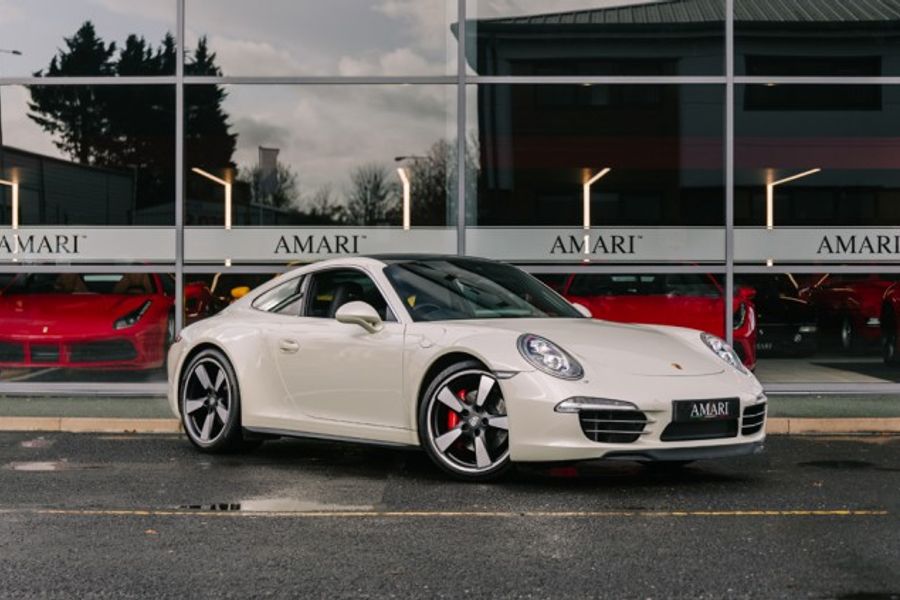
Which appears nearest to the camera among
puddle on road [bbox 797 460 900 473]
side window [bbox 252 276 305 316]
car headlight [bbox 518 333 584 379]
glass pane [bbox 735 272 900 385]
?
car headlight [bbox 518 333 584 379]

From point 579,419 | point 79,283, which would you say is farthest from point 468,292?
point 79,283

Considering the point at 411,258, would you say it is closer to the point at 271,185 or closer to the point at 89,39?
the point at 271,185

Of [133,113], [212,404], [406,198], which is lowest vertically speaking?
[212,404]

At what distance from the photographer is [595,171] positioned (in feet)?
42.9

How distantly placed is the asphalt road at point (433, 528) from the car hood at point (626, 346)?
2.24ft

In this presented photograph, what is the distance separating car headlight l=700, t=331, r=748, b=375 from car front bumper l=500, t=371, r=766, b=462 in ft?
2.16

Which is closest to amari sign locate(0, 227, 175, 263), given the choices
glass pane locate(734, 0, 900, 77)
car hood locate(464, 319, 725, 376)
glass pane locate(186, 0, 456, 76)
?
glass pane locate(186, 0, 456, 76)

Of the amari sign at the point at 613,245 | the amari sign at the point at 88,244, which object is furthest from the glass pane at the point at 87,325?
the amari sign at the point at 613,245

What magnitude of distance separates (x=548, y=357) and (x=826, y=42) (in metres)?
7.31

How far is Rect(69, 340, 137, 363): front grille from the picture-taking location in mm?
13055

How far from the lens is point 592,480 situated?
7.90 meters

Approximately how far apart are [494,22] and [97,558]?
8.81m

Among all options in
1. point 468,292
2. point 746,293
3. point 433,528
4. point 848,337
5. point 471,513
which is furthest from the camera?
point 746,293

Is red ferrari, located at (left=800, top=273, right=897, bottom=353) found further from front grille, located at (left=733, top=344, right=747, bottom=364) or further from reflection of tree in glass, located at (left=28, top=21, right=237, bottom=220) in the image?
reflection of tree in glass, located at (left=28, top=21, right=237, bottom=220)
